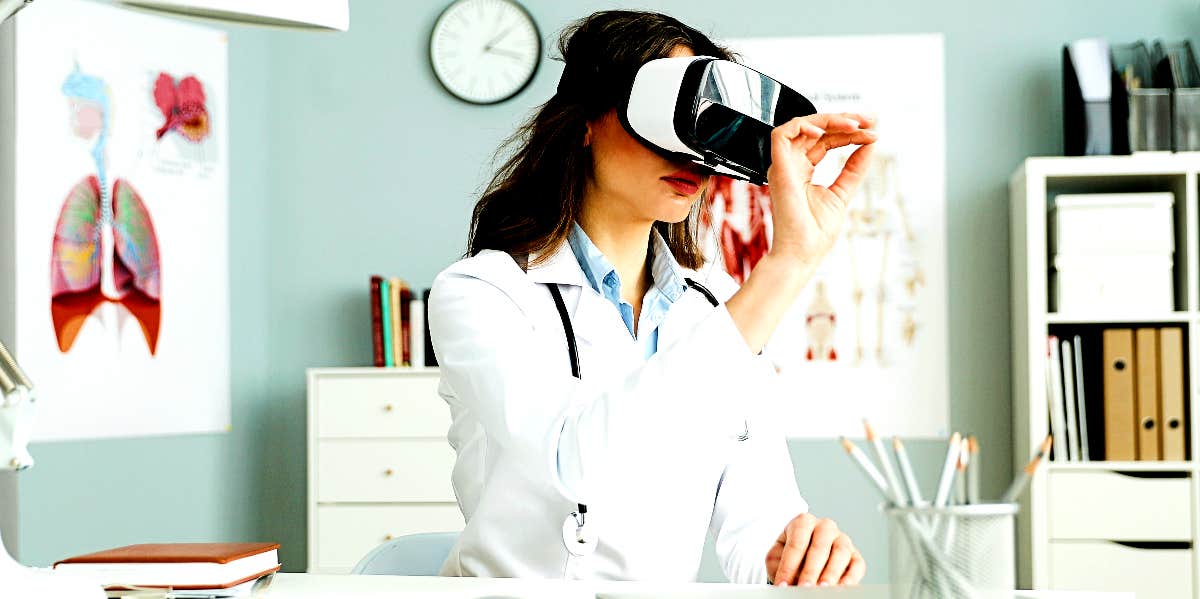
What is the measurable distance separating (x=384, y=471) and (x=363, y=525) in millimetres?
157

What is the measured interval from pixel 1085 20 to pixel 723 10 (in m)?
1.03

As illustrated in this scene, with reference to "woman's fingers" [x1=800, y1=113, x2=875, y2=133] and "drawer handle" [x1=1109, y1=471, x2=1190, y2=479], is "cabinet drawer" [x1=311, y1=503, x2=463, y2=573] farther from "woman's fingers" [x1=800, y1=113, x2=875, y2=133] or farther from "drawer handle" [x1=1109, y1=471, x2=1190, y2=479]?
"woman's fingers" [x1=800, y1=113, x2=875, y2=133]

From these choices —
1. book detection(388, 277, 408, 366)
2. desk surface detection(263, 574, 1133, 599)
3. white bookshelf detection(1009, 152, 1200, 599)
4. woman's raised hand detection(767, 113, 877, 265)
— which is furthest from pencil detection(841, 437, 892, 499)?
book detection(388, 277, 408, 366)

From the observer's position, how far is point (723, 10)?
3582mm

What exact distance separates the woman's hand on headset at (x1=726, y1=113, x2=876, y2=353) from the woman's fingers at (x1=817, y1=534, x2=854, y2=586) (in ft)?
0.87

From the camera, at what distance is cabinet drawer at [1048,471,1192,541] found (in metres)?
2.98

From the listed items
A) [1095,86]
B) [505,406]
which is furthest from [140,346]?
[1095,86]

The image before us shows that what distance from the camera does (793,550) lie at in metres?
1.30

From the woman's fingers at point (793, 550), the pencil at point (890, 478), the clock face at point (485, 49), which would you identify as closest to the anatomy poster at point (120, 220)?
A: the clock face at point (485, 49)

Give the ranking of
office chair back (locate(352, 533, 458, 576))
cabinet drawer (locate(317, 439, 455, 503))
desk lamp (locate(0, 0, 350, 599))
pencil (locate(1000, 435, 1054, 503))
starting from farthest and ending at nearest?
cabinet drawer (locate(317, 439, 455, 503)) → office chair back (locate(352, 533, 458, 576)) → desk lamp (locate(0, 0, 350, 599)) → pencil (locate(1000, 435, 1054, 503))

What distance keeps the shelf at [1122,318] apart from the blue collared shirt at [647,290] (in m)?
1.82

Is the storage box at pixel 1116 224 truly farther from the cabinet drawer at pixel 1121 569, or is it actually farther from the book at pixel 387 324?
the book at pixel 387 324

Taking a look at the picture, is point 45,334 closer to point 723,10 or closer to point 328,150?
point 328,150

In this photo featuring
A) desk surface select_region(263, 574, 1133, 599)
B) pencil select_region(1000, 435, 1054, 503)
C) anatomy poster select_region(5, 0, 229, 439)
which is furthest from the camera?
anatomy poster select_region(5, 0, 229, 439)
